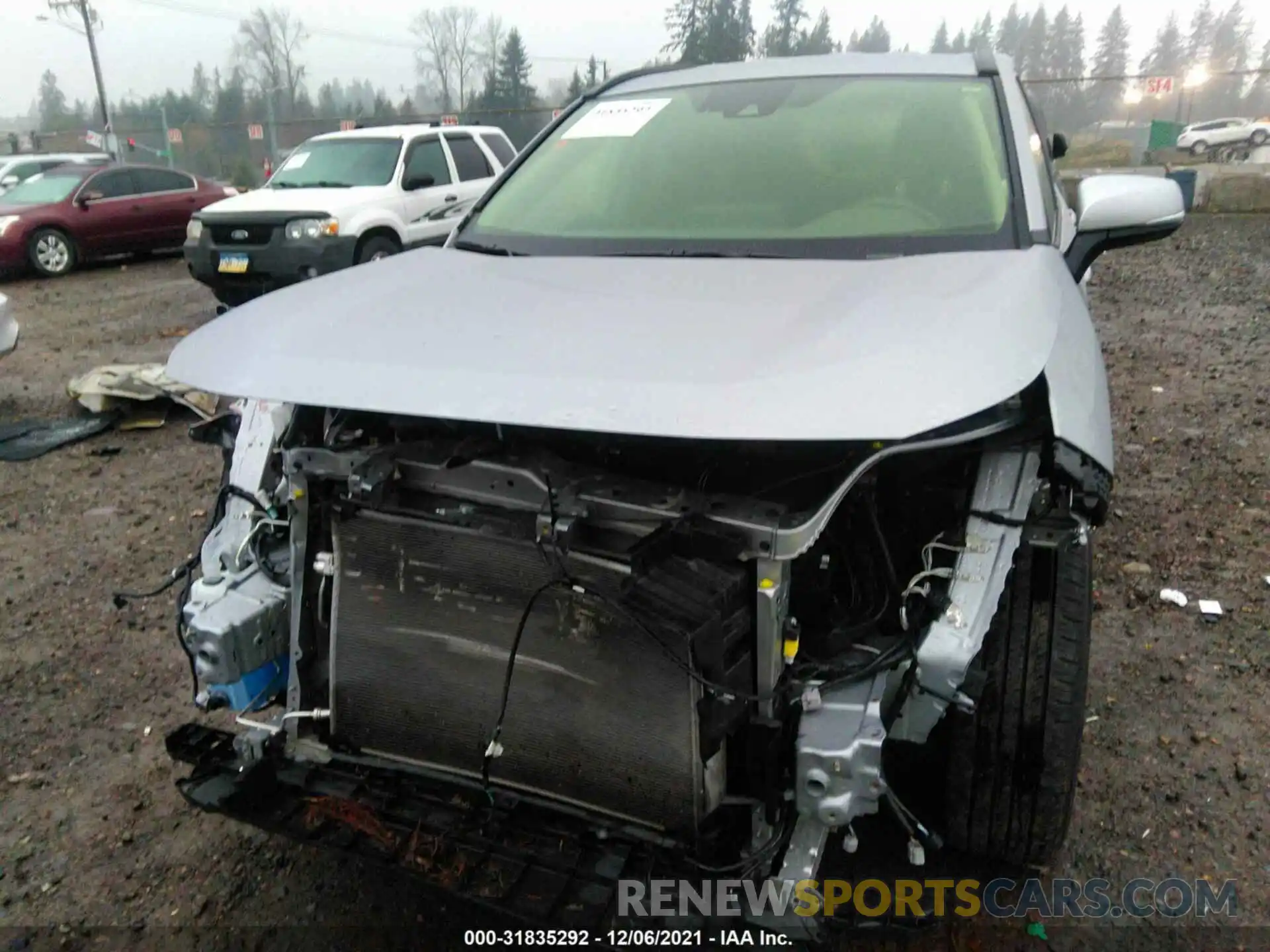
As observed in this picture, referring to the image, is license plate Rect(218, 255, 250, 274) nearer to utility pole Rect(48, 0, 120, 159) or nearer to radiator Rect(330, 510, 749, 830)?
radiator Rect(330, 510, 749, 830)

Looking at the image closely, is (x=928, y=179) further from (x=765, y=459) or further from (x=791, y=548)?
(x=791, y=548)

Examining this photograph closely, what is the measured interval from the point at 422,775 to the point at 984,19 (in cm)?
7644

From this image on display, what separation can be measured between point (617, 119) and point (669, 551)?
2110mm

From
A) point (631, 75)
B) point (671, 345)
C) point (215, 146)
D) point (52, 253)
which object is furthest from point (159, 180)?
point (215, 146)

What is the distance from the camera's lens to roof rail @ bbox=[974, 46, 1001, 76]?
3.13m

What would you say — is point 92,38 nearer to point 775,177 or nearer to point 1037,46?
point 775,177

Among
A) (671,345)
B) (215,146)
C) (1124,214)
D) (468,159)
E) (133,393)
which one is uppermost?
(215,146)

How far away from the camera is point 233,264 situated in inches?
363

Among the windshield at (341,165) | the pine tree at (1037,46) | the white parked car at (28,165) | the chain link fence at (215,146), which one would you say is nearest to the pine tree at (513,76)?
the chain link fence at (215,146)

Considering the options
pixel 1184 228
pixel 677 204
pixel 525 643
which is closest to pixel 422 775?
pixel 525 643

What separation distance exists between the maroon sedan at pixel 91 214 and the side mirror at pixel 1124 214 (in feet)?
40.6

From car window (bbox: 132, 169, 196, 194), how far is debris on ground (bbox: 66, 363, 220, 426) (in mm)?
8049

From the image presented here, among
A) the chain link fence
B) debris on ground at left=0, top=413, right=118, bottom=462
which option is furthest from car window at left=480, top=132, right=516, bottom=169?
the chain link fence

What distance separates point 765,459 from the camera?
2064 millimetres
